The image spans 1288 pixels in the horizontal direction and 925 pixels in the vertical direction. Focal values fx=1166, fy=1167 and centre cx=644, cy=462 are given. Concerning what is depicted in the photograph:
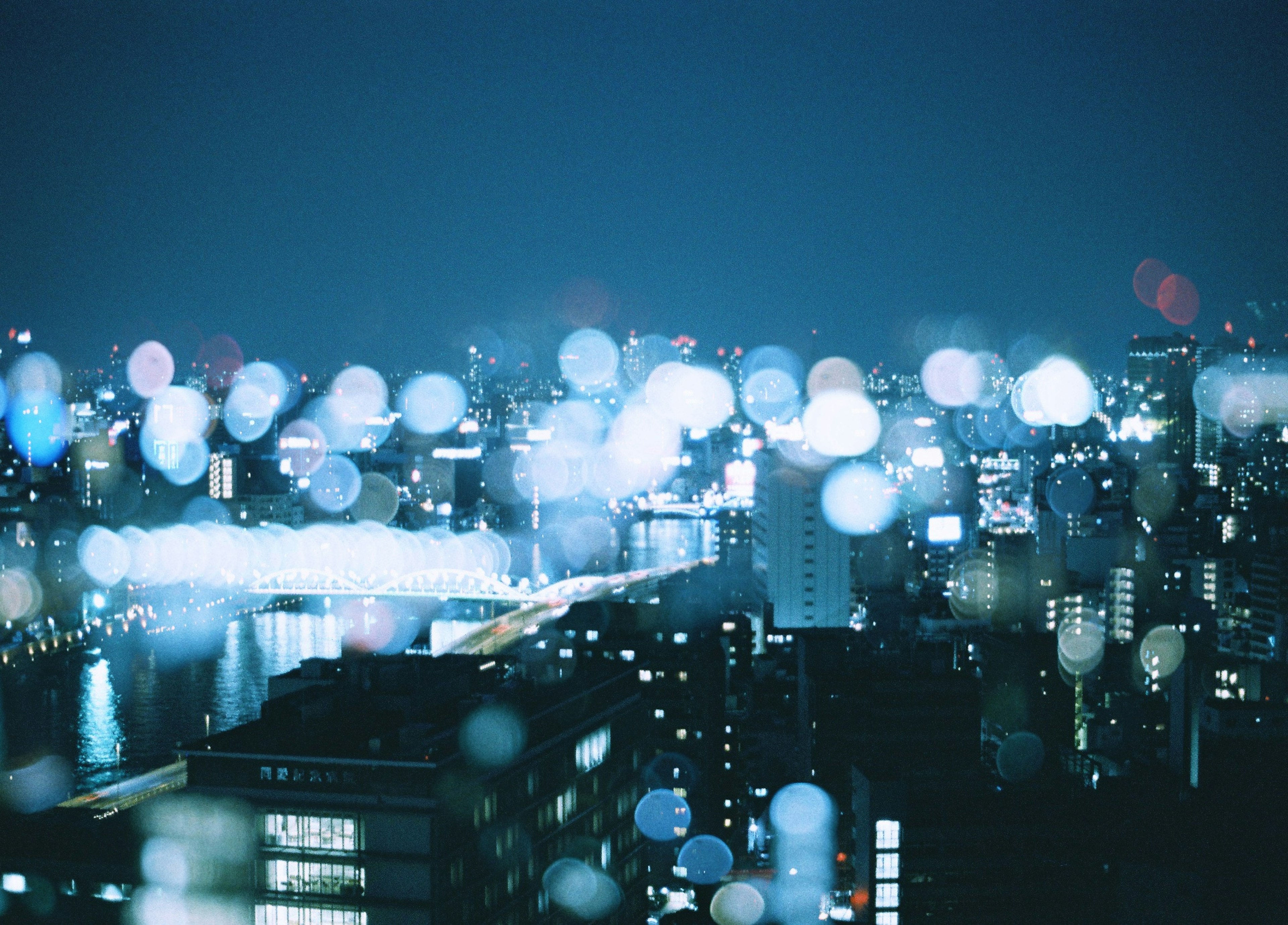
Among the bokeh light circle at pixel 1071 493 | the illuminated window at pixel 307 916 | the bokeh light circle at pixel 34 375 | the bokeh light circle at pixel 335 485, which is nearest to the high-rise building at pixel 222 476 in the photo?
the bokeh light circle at pixel 335 485

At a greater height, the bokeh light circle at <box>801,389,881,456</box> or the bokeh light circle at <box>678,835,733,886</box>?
the bokeh light circle at <box>801,389,881,456</box>

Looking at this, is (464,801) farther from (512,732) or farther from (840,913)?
(840,913)

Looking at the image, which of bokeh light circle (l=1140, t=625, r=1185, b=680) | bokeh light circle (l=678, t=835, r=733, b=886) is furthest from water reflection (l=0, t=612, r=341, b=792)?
bokeh light circle (l=1140, t=625, r=1185, b=680)

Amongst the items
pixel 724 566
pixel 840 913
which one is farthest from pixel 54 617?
pixel 840 913

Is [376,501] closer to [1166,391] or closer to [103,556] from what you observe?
[103,556]

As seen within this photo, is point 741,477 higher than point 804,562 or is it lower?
higher

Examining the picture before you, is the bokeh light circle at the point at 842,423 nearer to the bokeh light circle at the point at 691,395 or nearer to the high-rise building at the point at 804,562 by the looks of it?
the high-rise building at the point at 804,562

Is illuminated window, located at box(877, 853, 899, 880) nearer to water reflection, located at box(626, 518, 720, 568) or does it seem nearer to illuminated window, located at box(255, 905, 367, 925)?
illuminated window, located at box(255, 905, 367, 925)

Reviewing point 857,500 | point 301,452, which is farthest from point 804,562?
point 301,452
